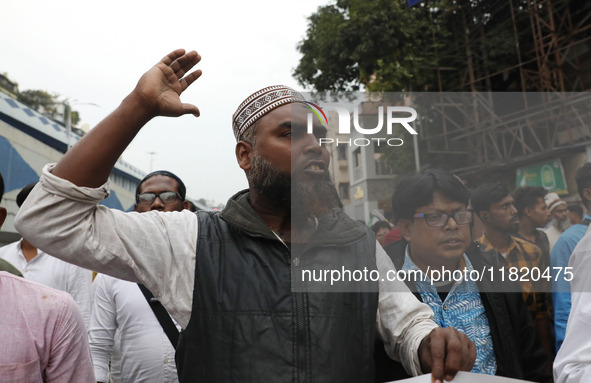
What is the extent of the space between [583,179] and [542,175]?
0.11m

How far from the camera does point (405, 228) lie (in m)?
1.51

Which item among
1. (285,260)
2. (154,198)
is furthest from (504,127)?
(154,198)

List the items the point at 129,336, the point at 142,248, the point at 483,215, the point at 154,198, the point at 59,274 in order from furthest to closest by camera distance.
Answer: the point at 59,274
the point at 154,198
the point at 129,336
the point at 483,215
the point at 142,248

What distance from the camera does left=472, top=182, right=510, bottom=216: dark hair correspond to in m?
1.47

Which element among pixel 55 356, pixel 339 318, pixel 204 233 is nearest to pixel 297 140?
pixel 204 233

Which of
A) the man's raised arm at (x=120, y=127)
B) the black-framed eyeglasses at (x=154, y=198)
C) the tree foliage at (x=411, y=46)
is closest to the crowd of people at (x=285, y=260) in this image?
the man's raised arm at (x=120, y=127)

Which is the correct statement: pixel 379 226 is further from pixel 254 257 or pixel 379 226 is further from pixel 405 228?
pixel 254 257

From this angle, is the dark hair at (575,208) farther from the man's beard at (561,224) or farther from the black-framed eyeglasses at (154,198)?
the black-framed eyeglasses at (154,198)

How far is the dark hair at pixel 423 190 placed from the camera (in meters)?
1.44

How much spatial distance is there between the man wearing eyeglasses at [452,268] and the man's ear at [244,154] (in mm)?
521

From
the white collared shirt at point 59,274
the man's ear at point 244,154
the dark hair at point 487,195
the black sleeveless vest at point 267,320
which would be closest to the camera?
the black sleeveless vest at point 267,320

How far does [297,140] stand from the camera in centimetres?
150

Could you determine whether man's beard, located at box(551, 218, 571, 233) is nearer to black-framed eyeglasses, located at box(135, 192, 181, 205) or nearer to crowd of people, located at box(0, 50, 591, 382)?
crowd of people, located at box(0, 50, 591, 382)

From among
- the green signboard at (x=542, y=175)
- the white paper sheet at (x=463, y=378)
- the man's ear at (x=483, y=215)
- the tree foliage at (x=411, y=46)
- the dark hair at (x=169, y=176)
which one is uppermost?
the tree foliage at (x=411, y=46)
